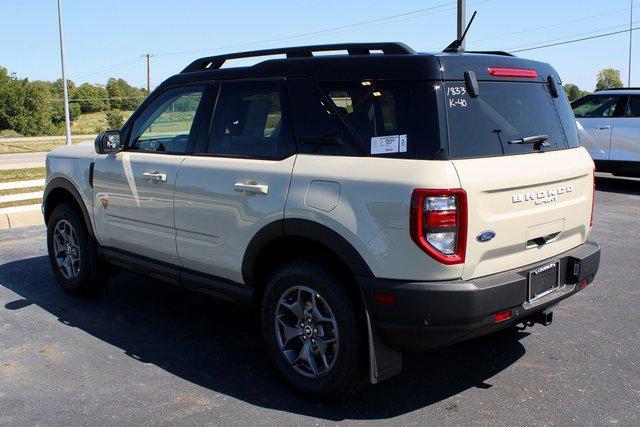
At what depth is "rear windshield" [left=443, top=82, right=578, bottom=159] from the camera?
3314 millimetres

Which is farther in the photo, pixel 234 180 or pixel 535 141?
pixel 234 180

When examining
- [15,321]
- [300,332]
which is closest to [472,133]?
[300,332]

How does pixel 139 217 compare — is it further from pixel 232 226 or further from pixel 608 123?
pixel 608 123

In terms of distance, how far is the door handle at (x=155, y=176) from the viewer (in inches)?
179

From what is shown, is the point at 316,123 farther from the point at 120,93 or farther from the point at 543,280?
the point at 120,93

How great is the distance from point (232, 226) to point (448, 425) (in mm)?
1739

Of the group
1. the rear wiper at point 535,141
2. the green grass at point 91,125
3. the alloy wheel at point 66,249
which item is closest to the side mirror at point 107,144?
the alloy wheel at point 66,249

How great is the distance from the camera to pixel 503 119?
3.59 meters

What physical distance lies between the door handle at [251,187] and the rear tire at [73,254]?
2.13 metres

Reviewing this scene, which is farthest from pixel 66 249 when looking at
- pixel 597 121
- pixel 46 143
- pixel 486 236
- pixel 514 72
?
pixel 46 143

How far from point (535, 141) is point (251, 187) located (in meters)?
1.69

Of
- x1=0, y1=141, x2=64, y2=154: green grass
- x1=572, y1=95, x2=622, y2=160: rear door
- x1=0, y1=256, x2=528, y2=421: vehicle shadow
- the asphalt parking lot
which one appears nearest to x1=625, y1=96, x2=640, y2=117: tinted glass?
x1=572, y1=95, x2=622, y2=160: rear door

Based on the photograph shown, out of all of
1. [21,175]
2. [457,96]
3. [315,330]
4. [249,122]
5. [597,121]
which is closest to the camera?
[457,96]

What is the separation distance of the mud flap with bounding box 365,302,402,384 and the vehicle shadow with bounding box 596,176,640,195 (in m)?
10.0
